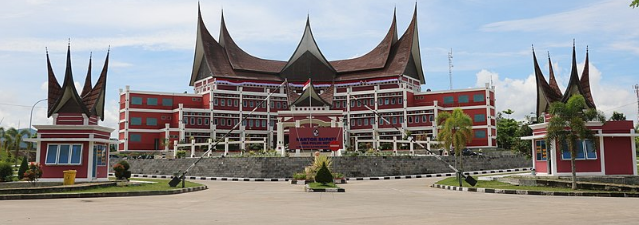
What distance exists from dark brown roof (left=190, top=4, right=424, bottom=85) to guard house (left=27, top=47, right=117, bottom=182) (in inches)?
1454

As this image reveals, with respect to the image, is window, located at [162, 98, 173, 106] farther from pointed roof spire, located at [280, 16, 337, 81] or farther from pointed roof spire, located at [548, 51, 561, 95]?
pointed roof spire, located at [548, 51, 561, 95]

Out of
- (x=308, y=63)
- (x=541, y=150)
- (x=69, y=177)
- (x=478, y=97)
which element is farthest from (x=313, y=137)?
(x=308, y=63)

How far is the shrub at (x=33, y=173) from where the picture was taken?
78.7 feet

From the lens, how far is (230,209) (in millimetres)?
13781

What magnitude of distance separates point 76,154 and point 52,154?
3.61 feet

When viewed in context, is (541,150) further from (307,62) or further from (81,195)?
(307,62)

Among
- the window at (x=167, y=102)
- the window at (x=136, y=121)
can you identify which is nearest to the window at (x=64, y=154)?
the window at (x=136, y=121)

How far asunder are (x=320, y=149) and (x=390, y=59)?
31564mm

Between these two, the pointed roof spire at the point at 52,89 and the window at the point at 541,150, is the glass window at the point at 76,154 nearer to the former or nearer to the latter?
the pointed roof spire at the point at 52,89

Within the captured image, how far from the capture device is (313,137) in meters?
39.7

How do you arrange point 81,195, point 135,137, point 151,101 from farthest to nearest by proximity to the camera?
point 151,101
point 135,137
point 81,195

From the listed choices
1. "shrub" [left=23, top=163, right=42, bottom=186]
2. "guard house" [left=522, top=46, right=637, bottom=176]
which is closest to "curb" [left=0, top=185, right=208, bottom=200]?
"shrub" [left=23, top=163, right=42, bottom=186]

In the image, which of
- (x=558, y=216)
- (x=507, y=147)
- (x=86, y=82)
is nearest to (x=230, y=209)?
(x=558, y=216)

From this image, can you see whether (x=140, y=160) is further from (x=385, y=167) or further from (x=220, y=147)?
(x=385, y=167)
